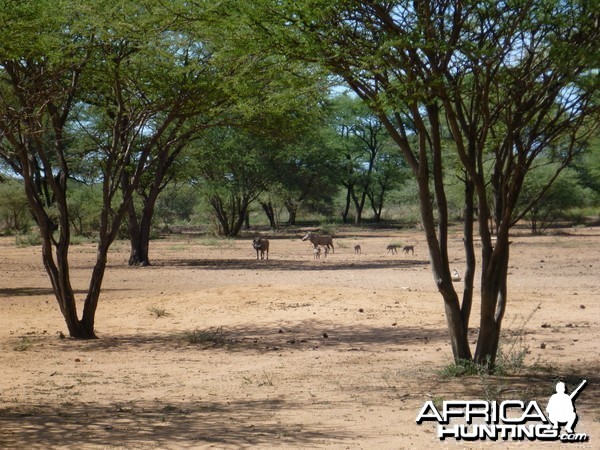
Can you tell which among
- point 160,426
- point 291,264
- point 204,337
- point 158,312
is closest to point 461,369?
point 160,426

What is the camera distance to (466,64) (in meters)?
8.71

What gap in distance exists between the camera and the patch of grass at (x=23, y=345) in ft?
41.0

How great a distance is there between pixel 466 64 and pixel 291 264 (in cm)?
2230

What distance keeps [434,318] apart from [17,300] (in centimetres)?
935

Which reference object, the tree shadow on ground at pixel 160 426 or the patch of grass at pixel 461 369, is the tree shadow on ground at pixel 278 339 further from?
the tree shadow on ground at pixel 160 426

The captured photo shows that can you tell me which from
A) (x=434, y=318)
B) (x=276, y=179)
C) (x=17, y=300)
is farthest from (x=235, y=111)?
(x=276, y=179)

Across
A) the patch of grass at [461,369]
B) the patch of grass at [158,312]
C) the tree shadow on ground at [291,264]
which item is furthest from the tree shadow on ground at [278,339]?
the tree shadow on ground at [291,264]

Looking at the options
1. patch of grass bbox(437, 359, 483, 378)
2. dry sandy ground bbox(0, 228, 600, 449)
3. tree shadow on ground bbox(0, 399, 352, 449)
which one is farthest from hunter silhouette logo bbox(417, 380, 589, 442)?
patch of grass bbox(437, 359, 483, 378)

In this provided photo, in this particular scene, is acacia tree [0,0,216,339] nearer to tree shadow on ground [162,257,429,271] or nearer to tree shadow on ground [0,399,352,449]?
tree shadow on ground [0,399,352,449]

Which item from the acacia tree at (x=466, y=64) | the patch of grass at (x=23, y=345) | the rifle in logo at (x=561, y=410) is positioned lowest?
the patch of grass at (x=23, y=345)

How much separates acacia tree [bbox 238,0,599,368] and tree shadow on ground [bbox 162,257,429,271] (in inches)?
736

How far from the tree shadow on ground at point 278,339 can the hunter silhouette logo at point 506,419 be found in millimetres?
4496

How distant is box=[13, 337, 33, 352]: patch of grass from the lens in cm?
1251

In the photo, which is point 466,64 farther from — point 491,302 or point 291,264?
point 291,264
